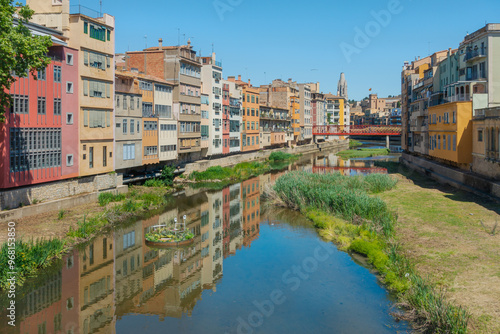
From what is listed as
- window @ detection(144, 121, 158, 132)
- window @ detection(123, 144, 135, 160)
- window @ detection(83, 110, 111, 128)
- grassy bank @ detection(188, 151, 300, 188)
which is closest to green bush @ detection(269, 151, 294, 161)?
grassy bank @ detection(188, 151, 300, 188)

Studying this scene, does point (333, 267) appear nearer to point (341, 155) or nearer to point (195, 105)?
point (195, 105)

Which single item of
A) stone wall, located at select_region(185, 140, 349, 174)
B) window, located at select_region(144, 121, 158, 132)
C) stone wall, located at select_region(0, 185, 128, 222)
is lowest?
stone wall, located at select_region(0, 185, 128, 222)

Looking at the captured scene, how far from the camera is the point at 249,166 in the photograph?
62.7 metres

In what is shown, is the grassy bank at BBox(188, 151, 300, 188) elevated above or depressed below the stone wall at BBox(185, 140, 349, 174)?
below

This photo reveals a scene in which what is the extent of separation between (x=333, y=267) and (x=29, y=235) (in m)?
15.3

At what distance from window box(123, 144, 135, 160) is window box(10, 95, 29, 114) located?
1103 centimetres

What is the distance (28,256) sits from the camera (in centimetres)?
2053

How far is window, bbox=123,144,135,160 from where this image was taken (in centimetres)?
3921

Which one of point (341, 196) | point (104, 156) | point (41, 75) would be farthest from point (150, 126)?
point (341, 196)

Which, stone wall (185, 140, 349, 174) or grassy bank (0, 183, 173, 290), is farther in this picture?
stone wall (185, 140, 349, 174)

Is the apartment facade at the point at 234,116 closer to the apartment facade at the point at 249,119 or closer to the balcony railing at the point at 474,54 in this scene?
the apartment facade at the point at 249,119

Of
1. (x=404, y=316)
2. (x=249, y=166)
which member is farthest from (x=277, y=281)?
(x=249, y=166)

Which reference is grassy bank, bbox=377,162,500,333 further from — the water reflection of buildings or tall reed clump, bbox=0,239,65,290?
the water reflection of buildings

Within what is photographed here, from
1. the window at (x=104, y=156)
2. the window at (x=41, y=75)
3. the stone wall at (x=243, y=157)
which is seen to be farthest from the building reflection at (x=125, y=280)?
the stone wall at (x=243, y=157)
